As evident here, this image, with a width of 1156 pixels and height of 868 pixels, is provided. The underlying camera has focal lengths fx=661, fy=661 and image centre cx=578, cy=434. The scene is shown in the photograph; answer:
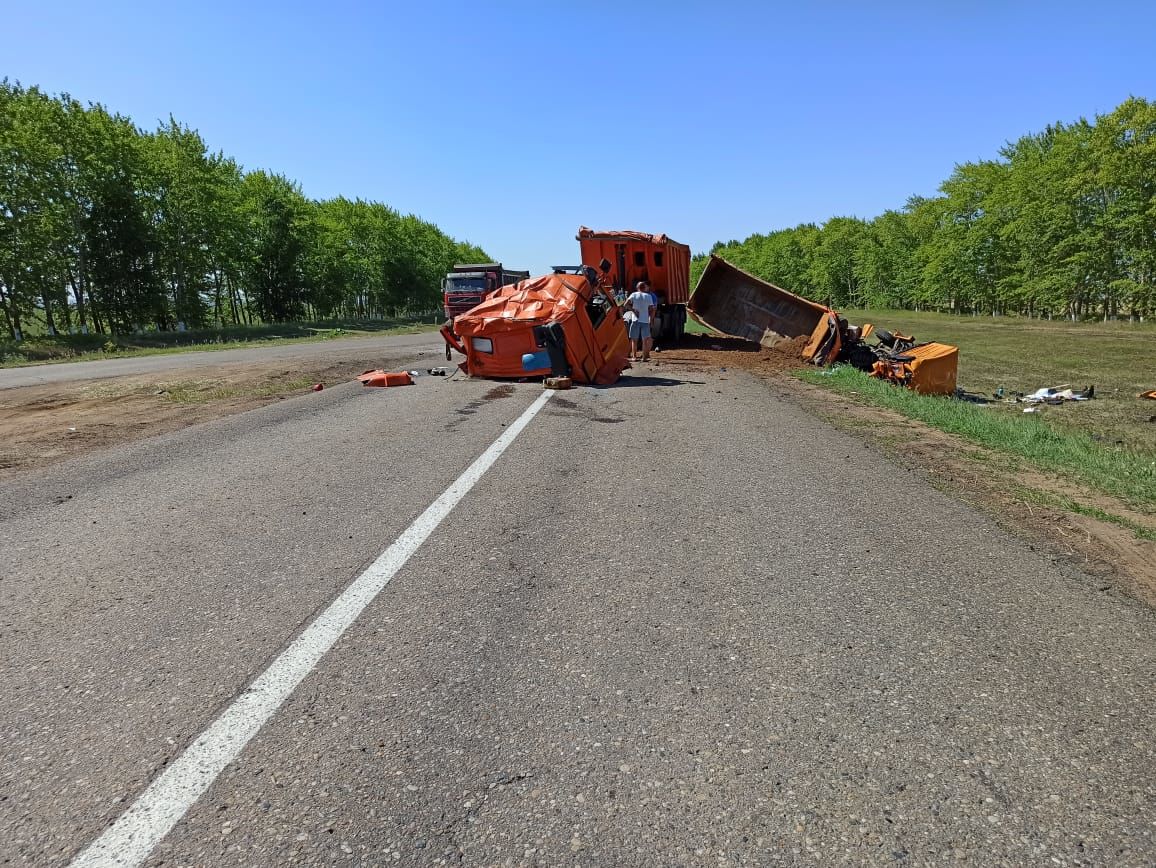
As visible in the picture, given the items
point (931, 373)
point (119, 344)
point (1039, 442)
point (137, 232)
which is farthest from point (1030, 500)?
point (137, 232)

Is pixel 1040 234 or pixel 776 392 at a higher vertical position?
pixel 1040 234

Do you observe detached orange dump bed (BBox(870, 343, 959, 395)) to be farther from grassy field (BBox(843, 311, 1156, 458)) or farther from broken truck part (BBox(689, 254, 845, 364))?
broken truck part (BBox(689, 254, 845, 364))

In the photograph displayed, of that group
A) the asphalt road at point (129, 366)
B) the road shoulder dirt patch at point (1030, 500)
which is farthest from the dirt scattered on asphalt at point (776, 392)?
the asphalt road at point (129, 366)

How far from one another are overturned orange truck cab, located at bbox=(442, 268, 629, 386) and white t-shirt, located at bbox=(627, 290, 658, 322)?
2.60m

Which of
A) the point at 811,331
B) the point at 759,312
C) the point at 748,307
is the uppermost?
the point at 748,307

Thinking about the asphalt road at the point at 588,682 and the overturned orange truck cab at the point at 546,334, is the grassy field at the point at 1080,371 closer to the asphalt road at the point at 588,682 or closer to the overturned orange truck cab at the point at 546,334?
the asphalt road at the point at 588,682

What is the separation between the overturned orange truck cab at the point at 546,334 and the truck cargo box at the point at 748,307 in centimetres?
618

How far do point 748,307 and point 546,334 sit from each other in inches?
368

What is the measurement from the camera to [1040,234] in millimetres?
42188

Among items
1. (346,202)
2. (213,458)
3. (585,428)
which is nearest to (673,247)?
(585,428)

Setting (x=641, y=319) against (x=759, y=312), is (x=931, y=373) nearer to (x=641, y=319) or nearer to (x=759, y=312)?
(x=641, y=319)

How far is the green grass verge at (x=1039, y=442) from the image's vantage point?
234 inches

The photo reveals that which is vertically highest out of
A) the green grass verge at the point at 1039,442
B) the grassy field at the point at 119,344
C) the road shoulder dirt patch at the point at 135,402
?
the green grass verge at the point at 1039,442

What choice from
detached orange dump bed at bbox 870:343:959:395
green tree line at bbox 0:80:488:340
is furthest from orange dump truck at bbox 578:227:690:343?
green tree line at bbox 0:80:488:340
